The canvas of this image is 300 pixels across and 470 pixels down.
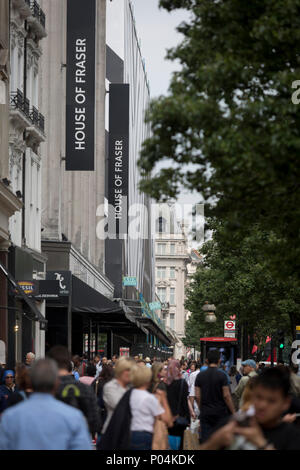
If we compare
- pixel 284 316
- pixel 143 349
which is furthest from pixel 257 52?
pixel 143 349

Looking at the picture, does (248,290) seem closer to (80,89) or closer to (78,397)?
(80,89)

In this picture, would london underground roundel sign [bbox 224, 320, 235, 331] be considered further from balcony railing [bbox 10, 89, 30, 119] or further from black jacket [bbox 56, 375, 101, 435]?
black jacket [bbox 56, 375, 101, 435]

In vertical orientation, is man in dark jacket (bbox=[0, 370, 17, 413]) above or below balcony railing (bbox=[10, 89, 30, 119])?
below

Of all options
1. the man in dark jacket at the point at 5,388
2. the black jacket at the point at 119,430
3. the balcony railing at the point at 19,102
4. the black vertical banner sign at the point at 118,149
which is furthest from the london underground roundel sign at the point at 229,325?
the black jacket at the point at 119,430

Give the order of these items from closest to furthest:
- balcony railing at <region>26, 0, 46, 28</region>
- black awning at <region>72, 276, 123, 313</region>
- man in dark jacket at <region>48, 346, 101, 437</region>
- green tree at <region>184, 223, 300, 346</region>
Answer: man in dark jacket at <region>48, 346, 101, 437</region>, balcony railing at <region>26, 0, 46, 28</region>, black awning at <region>72, 276, 123, 313</region>, green tree at <region>184, 223, 300, 346</region>

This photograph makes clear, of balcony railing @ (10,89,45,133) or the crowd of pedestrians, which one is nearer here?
the crowd of pedestrians

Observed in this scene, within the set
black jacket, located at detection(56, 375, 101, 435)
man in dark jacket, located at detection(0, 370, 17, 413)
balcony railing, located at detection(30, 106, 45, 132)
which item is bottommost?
man in dark jacket, located at detection(0, 370, 17, 413)

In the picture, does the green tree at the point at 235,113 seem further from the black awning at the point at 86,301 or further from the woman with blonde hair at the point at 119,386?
the black awning at the point at 86,301

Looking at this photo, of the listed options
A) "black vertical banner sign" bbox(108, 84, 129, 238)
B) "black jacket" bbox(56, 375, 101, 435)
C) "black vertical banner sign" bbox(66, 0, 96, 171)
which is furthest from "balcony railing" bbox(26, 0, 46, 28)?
"black vertical banner sign" bbox(108, 84, 129, 238)

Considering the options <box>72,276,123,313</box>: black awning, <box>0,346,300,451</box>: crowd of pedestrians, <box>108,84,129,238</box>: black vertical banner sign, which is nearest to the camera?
<box>0,346,300,451</box>: crowd of pedestrians

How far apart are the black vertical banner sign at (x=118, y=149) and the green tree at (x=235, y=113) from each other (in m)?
48.4

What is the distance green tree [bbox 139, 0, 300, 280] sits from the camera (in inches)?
542

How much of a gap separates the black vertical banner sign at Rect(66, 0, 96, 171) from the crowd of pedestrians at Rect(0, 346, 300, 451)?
2376 cm
